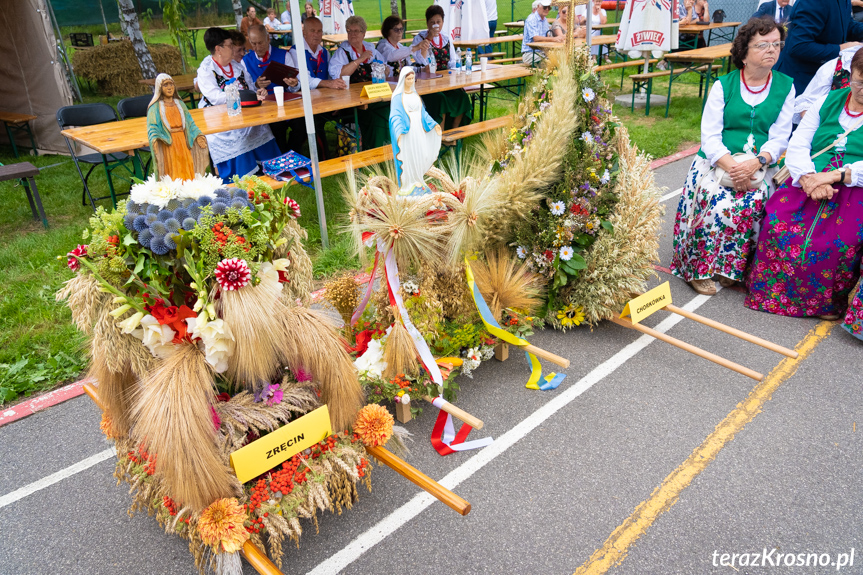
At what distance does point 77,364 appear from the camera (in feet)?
11.2

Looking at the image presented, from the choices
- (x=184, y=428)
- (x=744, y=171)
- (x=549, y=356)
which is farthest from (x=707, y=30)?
(x=184, y=428)

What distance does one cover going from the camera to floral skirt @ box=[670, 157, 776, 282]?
3885 millimetres

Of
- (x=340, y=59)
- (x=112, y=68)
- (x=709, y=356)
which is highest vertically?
(x=112, y=68)

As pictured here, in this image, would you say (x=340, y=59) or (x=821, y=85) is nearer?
(x=821, y=85)

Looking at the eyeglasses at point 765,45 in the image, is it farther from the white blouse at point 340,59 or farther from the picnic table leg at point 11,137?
the picnic table leg at point 11,137

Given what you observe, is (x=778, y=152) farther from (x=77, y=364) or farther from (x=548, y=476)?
(x=77, y=364)

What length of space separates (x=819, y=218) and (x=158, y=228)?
12.6 feet

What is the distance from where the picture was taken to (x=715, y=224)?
13.0ft

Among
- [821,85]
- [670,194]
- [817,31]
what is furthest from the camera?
[670,194]

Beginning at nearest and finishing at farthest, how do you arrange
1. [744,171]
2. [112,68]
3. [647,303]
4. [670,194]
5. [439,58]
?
1. [647,303]
2. [744,171]
3. [670,194]
4. [439,58]
5. [112,68]

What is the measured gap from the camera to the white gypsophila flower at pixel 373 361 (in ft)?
9.24

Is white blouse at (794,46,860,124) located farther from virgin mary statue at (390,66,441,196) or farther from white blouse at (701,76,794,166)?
virgin mary statue at (390,66,441,196)

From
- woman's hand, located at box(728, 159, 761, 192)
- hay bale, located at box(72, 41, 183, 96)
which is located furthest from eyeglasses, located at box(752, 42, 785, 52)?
hay bale, located at box(72, 41, 183, 96)

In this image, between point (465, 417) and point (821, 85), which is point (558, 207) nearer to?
point (465, 417)
